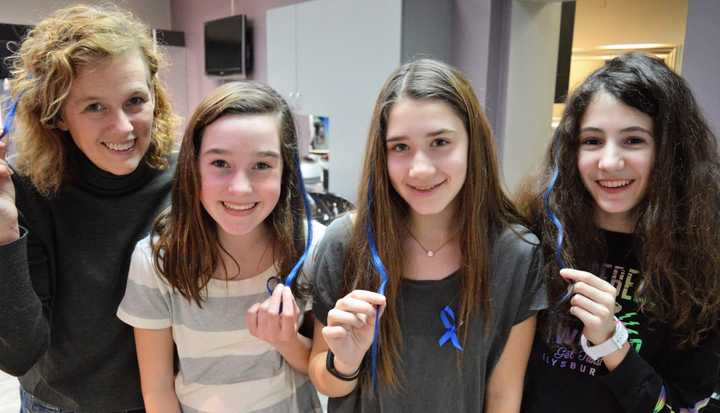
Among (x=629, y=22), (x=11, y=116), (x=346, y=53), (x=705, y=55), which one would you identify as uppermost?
Result: (x=629, y=22)

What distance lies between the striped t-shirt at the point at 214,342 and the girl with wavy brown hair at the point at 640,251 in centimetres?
57

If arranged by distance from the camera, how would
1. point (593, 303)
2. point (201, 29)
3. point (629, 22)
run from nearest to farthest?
point (593, 303), point (629, 22), point (201, 29)

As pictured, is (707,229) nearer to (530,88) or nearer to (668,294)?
(668,294)

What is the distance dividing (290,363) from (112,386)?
0.40 metres

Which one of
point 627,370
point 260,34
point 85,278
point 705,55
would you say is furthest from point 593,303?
point 260,34

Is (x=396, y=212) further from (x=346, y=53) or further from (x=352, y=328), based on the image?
(x=346, y=53)

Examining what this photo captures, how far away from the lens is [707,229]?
1086mm

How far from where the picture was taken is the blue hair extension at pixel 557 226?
1068 mm

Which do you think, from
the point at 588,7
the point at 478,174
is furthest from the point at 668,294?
the point at 588,7

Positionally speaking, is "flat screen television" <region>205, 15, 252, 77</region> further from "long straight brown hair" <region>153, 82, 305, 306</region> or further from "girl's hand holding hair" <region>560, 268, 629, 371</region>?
"girl's hand holding hair" <region>560, 268, 629, 371</region>

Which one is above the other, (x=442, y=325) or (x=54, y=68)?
(x=54, y=68)

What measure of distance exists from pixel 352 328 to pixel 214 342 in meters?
0.31

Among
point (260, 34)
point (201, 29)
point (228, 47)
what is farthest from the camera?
point (201, 29)

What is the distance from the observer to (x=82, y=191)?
1.17 m
